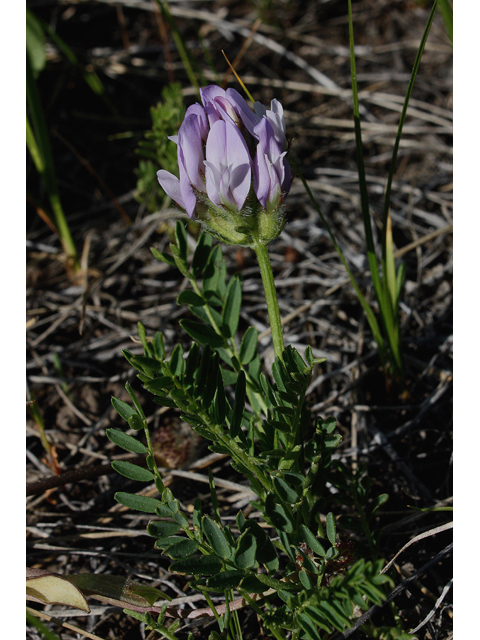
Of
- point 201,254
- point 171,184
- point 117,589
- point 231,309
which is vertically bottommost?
point 117,589

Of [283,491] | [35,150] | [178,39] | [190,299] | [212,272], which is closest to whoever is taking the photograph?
[283,491]

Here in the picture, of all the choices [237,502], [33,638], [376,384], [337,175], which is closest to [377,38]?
[337,175]

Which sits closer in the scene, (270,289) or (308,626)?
A: (308,626)

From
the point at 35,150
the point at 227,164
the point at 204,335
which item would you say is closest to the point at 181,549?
the point at 204,335

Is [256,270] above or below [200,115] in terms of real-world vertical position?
below

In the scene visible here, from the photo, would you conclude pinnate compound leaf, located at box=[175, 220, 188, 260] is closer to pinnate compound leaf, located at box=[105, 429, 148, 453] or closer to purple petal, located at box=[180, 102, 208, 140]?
purple petal, located at box=[180, 102, 208, 140]

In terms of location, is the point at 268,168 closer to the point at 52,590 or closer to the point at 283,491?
the point at 283,491

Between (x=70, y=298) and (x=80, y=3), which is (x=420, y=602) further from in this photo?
(x=80, y=3)

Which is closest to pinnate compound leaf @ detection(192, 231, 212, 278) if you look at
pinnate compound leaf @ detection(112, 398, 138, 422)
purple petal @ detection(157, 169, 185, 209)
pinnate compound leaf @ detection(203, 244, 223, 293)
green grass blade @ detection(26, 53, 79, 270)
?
pinnate compound leaf @ detection(203, 244, 223, 293)
